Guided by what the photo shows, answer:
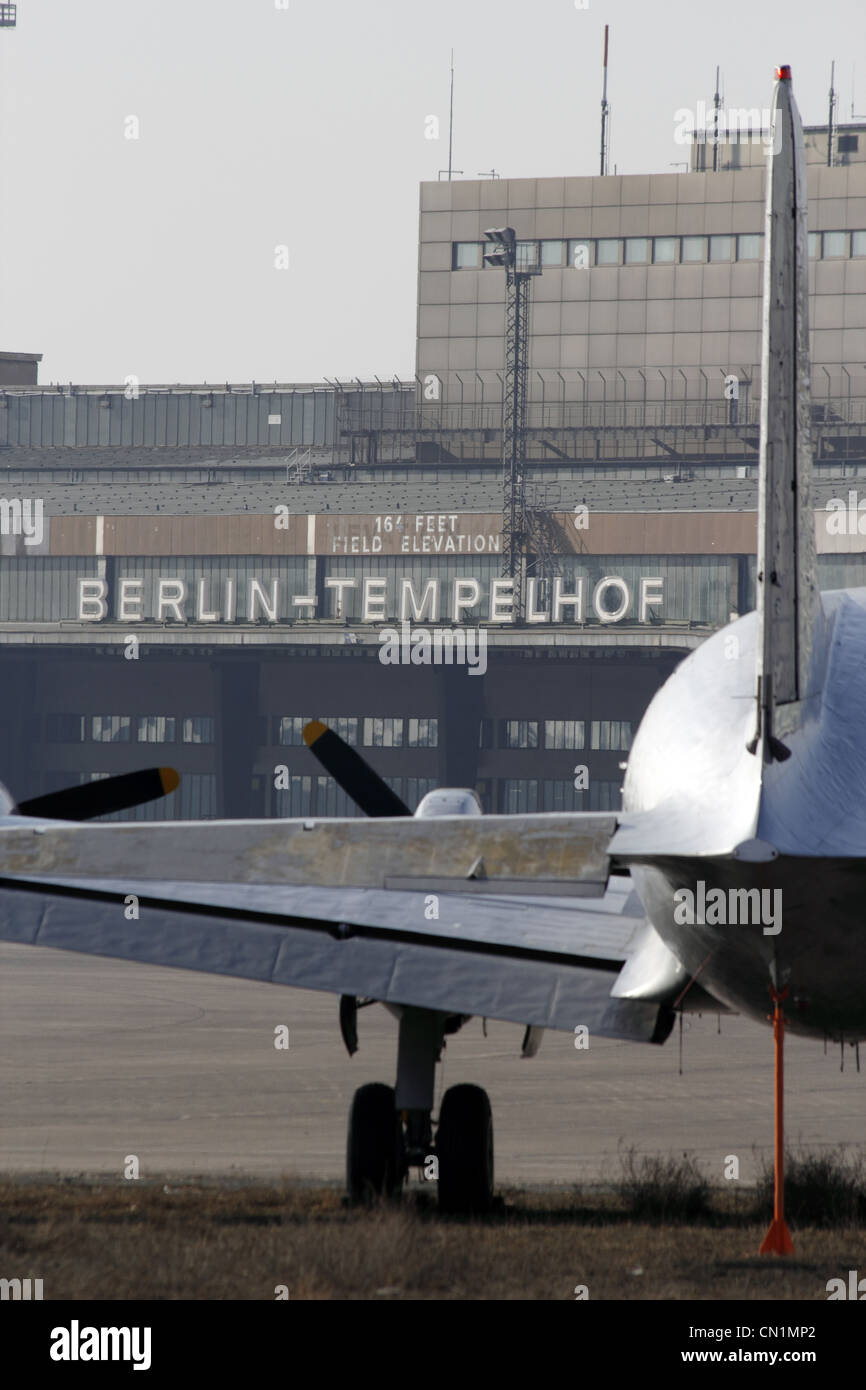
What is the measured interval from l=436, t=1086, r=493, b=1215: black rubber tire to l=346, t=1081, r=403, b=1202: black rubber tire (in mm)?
636

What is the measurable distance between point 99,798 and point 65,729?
260ft

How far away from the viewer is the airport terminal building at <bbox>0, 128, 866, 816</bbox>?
9012 centimetres

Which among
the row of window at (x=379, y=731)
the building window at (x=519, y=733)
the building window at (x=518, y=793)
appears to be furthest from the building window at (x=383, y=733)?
the building window at (x=518, y=793)

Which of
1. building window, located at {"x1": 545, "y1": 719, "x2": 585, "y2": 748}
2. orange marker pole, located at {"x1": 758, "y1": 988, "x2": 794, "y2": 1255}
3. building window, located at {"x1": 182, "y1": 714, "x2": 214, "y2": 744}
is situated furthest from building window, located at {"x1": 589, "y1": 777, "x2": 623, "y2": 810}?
orange marker pole, located at {"x1": 758, "y1": 988, "x2": 794, "y2": 1255}

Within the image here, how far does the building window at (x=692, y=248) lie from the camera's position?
11231 cm

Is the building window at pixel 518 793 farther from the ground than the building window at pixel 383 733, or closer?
closer

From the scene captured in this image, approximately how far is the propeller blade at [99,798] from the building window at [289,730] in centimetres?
7491

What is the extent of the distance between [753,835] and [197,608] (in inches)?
3572

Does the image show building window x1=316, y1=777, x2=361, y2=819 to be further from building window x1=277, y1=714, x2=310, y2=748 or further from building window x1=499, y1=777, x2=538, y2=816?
building window x1=499, y1=777, x2=538, y2=816
